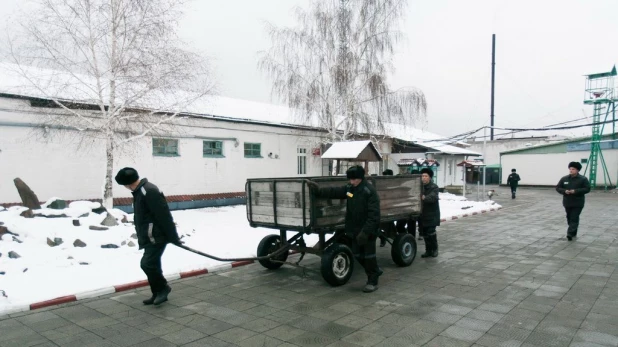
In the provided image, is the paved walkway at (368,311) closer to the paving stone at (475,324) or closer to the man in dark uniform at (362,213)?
the paving stone at (475,324)

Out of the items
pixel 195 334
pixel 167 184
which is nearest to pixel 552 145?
pixel 167 184

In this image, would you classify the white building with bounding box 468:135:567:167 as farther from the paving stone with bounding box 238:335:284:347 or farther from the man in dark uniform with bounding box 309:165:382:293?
the paving stone with bounding box 238:335:284:347

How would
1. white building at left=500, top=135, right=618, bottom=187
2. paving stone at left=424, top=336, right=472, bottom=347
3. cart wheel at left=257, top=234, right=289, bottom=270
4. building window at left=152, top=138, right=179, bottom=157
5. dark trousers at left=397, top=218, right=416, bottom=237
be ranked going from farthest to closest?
white building at left=500, top=135, right=618, bottom=187, building window at left=152, top=138, right=179, bottom=157, dark trousers at left=397, top=218, right=416, bottom=237, cart wheel at left=257, top=234, right=289, bottom=270, paving stone at left=424, top=336, right=472, bottom=347

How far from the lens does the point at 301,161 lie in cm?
2039

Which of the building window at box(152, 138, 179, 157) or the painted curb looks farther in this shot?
the building window at box(152, 138, 179, 157)

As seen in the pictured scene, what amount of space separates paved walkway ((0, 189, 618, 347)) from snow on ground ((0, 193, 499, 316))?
60cm

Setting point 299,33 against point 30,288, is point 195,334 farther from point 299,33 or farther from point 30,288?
point 299,33

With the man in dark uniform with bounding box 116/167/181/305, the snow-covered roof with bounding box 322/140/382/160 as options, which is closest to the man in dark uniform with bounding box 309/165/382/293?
the man in dark uniform with bounding box 116/167/181/305

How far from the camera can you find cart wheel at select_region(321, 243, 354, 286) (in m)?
5.84

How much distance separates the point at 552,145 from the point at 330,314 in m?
39.3

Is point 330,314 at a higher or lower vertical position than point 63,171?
lower

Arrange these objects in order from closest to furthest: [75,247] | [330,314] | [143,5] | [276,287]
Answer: [330,314]
[276,287]
[75,247]
[143,5]

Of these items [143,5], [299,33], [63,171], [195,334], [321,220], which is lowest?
[195,334]

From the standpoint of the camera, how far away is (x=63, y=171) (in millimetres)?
12648
